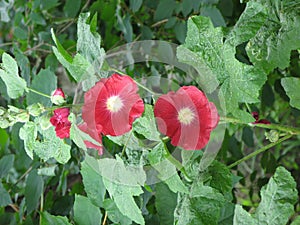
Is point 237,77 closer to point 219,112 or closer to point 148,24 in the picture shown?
point 219,112

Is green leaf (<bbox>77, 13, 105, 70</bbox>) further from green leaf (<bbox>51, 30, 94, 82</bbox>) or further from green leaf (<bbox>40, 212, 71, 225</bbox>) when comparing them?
green leaf (<bbox>40, 212, 71, 225</bbox>)

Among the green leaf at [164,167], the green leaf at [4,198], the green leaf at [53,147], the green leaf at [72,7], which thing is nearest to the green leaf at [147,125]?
the green leaf at [164,167]

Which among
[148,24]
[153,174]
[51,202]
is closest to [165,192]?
[153,174]

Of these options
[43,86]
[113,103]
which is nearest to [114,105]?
[113,103]

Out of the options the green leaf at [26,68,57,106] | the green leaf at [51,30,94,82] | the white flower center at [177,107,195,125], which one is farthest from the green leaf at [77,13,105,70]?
the green leaf at [26,68,57,106]

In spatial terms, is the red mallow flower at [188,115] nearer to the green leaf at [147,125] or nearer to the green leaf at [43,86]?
the green leaf at [147,125]

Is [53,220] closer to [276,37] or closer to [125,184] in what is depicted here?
[125,184]
